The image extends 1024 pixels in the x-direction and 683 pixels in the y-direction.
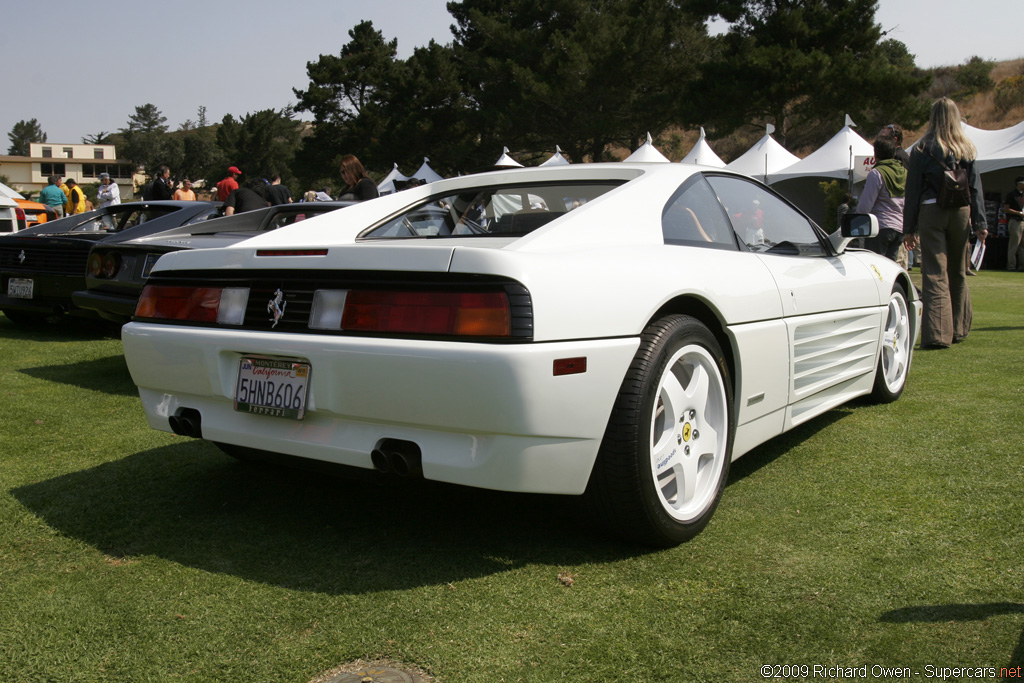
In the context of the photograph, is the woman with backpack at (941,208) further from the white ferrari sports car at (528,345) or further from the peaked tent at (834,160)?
the peaked tent at (834,160)

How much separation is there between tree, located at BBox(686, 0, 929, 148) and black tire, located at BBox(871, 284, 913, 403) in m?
31.7

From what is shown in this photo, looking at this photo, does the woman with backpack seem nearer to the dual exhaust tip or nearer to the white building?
the dual exhaust tip

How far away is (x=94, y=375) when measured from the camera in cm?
562

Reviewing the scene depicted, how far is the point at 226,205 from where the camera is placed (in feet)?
26.6

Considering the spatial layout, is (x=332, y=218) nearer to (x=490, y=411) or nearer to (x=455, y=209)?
(x=455, y=209)

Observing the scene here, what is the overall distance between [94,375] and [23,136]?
192m

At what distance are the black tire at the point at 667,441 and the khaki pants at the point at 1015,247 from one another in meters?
16.6

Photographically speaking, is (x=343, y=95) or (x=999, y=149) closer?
(x=999, y=149)

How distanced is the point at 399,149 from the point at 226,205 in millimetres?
43615

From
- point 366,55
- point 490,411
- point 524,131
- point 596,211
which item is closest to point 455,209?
point 596,211

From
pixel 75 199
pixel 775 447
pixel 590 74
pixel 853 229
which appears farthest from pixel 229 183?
pixel 590 74

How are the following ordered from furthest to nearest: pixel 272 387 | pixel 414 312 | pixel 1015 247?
1. pixel 1015 247
2. pixel 272 387
3. pixel 414 312

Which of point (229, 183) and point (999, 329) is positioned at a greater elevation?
point (229, 183)

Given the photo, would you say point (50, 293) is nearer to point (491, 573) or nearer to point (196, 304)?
point (196, 304)
